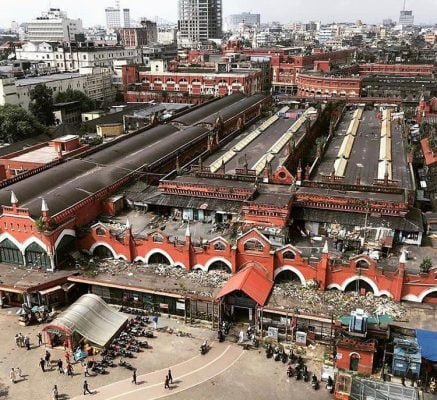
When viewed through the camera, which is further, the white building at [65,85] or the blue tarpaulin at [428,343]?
the white building at [65,85]

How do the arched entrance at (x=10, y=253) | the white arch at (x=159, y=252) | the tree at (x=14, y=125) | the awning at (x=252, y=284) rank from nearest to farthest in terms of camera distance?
the awning at (x=252, y=284)
the white arch at (x=159, y=252)
the arched entrance at (x=10, y=253)
the tree at (x=14, y=125)

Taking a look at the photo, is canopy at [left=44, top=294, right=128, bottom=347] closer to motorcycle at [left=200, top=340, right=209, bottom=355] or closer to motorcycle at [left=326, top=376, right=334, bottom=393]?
motorcycle at [left=200, top=340, right=209, bottom=355]

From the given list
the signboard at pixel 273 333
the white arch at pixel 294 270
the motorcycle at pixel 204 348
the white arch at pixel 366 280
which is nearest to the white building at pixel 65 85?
the white arch at pixel 294 270

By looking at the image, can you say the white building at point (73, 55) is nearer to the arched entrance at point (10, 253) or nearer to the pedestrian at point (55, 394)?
the arched entrance at point (10, 253)

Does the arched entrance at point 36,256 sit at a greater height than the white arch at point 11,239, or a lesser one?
lesser

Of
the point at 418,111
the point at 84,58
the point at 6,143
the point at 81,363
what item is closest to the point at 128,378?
the point at 81,363

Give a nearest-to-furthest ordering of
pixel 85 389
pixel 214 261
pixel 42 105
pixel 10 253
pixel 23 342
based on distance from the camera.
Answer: pixel 85 389 < pixel 23 342 < pixel 214 261 < pixel 10 253 < pixel 42 105

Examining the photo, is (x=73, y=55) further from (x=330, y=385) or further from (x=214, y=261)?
(x=330, y=385)

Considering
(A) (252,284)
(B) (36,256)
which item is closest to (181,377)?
(A) (252,284)
